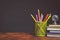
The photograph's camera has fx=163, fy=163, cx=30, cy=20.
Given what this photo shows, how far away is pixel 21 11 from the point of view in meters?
1.50

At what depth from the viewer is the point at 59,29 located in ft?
4.06

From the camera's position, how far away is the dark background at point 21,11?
4.87 ft

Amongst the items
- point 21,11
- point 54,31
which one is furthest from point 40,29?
point 21,11

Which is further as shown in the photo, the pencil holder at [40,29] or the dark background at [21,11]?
the dark background at [21,11]

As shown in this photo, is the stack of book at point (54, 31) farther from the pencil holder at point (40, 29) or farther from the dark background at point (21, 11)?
the dark background at point (21, 11)

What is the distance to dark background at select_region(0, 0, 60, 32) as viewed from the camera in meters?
1.48

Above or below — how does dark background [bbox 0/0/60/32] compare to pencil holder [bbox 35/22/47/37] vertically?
above

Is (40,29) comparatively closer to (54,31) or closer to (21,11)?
(54,31)

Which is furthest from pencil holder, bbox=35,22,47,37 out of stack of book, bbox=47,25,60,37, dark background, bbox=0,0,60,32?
dark background, bbox=0,0,60,32

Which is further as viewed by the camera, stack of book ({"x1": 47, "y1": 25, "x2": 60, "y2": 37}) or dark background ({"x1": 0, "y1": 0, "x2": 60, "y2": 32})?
dark background ({"x1": 0, "y1": 0, "x2": 60, "y2": 32})

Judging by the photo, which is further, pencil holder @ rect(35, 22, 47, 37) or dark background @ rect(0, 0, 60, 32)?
dark background @ rect(0, 0, 60, 32)

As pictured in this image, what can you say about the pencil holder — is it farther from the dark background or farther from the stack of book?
the dark background

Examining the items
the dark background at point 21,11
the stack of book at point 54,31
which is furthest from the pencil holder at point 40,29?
the dark background at point 21,11

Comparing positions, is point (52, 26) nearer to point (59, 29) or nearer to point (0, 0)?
point (59, 29)
